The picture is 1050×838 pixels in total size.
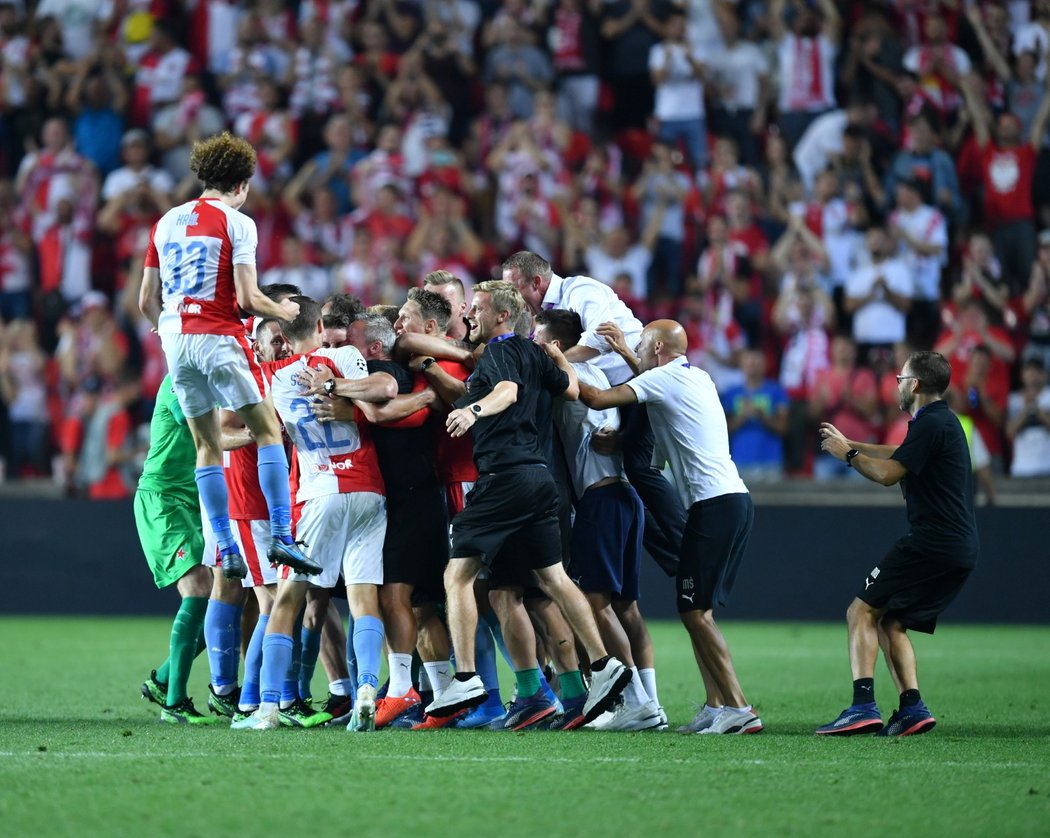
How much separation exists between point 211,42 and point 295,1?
1165 millimetres

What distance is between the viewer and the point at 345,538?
26.2ft

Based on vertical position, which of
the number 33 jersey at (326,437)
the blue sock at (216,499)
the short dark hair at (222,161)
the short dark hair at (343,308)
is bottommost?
the blue sock at (216,499)

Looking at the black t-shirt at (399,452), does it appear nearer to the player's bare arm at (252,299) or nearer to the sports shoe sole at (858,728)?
the player's bare arm at (252,299)

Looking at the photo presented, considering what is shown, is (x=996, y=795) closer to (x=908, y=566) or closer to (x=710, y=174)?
(x=908, y=566)

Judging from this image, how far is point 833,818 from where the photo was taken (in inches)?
209

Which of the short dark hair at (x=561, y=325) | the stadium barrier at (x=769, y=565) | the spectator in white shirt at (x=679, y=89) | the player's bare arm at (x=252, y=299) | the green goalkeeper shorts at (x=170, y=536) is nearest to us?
the player's bare arm at (x=252, y=299)

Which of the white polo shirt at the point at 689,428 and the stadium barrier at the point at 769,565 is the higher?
the white polo shirt at the point at 689,428

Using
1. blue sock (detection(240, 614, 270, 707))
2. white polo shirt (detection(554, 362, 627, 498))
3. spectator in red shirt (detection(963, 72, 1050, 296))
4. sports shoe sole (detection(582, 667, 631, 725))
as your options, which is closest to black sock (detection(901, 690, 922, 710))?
sports shoe sole (detection(582, 667, 631, 725))

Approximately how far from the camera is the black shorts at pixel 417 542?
8.06m

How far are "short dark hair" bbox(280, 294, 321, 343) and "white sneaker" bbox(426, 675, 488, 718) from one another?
199 centimetres

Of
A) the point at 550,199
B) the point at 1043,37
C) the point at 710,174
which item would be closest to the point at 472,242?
the point at 550,199

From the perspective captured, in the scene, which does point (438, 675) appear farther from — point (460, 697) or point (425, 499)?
point (425, 499)

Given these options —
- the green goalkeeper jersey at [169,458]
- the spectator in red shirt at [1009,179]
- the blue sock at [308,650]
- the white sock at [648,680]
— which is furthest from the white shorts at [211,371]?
the spectator in red shirt at [1009,179]

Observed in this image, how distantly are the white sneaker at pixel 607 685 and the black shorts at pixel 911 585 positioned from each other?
129 cm
